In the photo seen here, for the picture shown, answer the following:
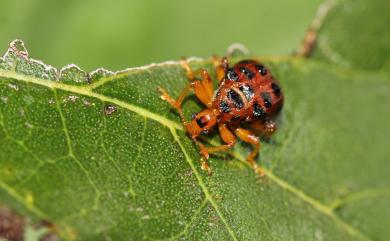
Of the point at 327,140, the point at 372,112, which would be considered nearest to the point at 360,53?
the point at 372,112

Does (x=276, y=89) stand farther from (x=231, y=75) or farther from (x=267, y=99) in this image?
(x=231, y=75)

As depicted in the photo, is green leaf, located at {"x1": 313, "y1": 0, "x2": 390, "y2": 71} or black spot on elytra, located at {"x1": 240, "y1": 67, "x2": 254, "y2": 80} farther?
green leaf, located at {"x1": 313, "y1": 0, "x2": 390, "y2": 71}

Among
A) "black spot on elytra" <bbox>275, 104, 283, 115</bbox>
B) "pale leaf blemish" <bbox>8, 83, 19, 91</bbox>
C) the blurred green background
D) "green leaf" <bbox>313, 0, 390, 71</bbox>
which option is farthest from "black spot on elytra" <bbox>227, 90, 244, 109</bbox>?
"pale leaf blemish" <bbox>8, 83, 19, 91</bbox>

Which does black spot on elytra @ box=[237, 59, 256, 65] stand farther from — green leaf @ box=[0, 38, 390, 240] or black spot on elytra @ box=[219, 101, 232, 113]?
black spot on elytra @ box=[219, 101, 232, 113]

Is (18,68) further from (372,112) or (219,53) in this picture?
(372,112)

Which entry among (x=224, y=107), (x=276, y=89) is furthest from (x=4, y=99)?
(x=276, y=89)

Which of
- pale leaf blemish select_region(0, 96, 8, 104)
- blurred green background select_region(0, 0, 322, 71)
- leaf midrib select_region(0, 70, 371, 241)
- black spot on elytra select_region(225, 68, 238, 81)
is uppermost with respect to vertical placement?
blurred green background select_region(0, 0, 322, 71)

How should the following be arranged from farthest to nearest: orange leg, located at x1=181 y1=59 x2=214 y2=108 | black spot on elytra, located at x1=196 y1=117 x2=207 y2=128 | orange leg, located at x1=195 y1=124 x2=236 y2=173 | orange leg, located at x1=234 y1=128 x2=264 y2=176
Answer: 1. orange leg, located at x1=234 y1=128 x2=264 y2=176
2. orange leg, located at x1=181 y1=59 x2=214 y2=108
3. black spot on elytra, located at x1=196 y1=117 x2=207 y2=128
4. orange leg, located at x1=195 y1=124 x2=236 y2=173
